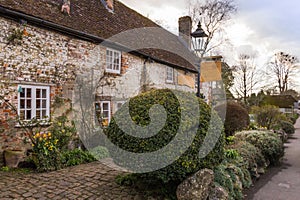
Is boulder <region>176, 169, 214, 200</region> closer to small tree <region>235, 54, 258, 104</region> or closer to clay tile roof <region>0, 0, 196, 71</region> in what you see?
clay tile roof <region>0, 0, 196, 71</region>

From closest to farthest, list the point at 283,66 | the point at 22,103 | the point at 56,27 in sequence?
1. the point at 22,103
2. the point at 56,27
3. the point at 283,66

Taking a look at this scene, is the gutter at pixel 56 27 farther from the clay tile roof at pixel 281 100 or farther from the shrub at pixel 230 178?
the clay tile roof at pixel 281 100

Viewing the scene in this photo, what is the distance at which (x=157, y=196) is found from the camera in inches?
171

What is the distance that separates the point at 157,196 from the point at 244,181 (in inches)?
114

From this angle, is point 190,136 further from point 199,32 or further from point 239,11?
point 239,11

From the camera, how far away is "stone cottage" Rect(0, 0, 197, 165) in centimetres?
641

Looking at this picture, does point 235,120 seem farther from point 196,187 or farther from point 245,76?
point 245,76

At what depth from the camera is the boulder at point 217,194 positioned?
4.47m

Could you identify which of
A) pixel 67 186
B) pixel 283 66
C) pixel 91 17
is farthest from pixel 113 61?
pixel 283 66

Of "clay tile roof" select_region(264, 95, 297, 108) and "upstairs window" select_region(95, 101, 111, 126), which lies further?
"clay tile roof" select_region(264, 95, 297, 108)

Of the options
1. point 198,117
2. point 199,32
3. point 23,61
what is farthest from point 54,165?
point 199,32

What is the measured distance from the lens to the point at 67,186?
4809mm

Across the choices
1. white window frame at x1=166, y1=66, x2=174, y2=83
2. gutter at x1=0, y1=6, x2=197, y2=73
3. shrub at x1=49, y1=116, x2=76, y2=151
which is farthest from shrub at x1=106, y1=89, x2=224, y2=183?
white window frame at x1=166, y1=66, x2=174, y2=83

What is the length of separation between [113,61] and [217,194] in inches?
285
